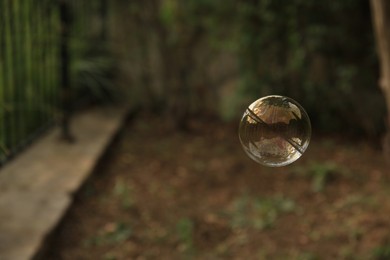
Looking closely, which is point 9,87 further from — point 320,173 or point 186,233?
point 320,173

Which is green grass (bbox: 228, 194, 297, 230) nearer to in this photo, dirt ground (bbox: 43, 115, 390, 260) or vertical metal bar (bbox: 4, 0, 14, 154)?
dirt ground (bbox: 43, 115, 390, 260)

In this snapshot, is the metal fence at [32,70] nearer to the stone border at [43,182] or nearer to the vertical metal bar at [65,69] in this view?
the vertical metal bar at [65,69]

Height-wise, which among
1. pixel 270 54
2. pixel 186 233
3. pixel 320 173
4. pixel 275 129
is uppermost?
pixel 275 129

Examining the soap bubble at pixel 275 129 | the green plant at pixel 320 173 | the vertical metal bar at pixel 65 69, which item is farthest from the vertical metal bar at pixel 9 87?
the soap bubble at pixel 275 129

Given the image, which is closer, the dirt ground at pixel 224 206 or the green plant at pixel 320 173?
the dirt ground at pixel 224 206

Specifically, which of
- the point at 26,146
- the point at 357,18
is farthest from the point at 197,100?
the point at 26,146

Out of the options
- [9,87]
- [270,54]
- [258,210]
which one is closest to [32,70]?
[9,87]
